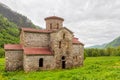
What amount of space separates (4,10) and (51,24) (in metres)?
152

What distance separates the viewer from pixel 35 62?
1166 inches

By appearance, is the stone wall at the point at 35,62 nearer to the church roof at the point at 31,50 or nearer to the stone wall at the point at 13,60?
the church roof at the point at 31,50

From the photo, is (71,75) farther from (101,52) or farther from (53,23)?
(101,52)

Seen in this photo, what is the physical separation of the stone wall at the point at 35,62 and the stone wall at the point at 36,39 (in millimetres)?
3088

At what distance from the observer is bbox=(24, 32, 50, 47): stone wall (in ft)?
103

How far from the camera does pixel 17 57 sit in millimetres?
31172

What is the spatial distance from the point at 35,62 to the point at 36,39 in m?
4.89

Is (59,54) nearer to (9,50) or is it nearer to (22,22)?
(9,50)

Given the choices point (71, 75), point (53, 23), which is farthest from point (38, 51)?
point (71, 75)

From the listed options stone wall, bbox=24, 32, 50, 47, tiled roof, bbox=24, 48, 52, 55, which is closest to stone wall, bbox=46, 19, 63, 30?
stone wall, bbox=24, 32, 50, 47

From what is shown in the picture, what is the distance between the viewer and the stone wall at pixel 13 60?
99.5 ft

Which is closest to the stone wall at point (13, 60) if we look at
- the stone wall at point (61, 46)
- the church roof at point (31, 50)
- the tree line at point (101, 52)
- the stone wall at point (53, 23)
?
the church roof at point (31, 50)

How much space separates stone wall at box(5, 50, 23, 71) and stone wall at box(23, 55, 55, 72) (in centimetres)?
174

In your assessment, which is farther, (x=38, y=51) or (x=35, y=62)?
(x=38, y=51)
